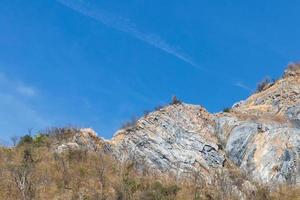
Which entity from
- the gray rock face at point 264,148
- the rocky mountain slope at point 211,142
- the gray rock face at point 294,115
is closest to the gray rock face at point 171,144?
the rocky mountain slope at point 211,142

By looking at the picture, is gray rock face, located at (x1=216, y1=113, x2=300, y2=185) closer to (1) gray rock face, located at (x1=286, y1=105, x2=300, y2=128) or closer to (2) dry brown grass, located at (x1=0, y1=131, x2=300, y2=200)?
(1) gray rock face, located at (x1=286, y1=105, x2=300, y2=128)

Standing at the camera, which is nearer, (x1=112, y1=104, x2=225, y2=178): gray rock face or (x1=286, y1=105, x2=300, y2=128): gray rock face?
(x1=112, y1=104, x2=225, y2=178): gray rock face

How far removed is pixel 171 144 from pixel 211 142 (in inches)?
210

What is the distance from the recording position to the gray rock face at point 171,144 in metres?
61.5

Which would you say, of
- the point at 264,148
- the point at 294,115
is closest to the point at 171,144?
the point at 264,148

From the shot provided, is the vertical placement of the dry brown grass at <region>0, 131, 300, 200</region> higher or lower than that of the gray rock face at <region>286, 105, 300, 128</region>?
lower

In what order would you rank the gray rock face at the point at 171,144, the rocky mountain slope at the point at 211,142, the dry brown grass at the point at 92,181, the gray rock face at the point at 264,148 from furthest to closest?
the gray rock face at the point at 171,144, the rocky mountain slope at the point at 211,142, the gray rock face at the point at 264,148, the dry brown grass at the point at 92,181

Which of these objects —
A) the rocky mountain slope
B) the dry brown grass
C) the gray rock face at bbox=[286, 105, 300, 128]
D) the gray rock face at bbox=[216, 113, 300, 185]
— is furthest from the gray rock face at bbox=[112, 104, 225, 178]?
the gray rock face at bbox=[286, 105, 300, 128]

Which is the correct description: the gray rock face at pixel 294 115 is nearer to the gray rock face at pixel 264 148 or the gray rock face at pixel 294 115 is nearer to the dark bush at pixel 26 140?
the gray rock face at pixel 264 148

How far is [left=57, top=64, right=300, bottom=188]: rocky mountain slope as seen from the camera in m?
60.8

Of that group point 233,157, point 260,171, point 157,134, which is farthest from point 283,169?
point 157,134

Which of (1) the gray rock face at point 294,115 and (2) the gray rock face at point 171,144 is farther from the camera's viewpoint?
(1) the gray rock face at point 294,115

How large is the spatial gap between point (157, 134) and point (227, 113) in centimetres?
1249

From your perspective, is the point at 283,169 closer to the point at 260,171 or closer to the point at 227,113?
the point at 260,171
